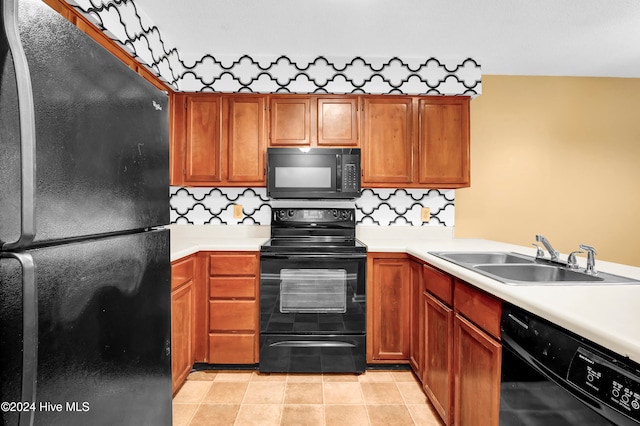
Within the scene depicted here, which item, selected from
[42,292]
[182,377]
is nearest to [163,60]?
[182,377]

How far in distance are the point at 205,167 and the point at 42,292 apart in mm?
2223

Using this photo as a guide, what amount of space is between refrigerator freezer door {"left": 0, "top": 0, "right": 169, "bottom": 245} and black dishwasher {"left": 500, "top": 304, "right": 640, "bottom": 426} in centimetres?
116

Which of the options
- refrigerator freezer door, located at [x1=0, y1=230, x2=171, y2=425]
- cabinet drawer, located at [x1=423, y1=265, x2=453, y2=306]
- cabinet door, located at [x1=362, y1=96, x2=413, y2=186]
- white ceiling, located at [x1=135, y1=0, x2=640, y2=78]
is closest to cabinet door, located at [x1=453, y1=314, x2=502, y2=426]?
cabinet drawer, located at [x1=423, y1=265, x2=453, y2=306]

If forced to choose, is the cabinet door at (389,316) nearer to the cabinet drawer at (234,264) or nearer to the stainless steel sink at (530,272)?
the stainless steel sink at (530,272)

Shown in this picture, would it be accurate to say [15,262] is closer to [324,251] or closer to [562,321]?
[562,321]

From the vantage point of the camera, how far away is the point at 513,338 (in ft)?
3.65

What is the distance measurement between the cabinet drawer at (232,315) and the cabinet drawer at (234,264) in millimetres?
205

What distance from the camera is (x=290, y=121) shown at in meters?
2.72

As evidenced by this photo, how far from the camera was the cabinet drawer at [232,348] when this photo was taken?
2.38 meters

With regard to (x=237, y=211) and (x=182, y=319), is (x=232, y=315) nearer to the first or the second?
(x=182, y=319)

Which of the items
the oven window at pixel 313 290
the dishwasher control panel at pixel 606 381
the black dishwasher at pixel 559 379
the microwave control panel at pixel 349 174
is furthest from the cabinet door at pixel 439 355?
the microwave control panel at pixel 349 174

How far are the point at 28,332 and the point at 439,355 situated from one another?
1755 mm

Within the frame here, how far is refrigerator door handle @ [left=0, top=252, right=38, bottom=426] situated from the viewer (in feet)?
1.72

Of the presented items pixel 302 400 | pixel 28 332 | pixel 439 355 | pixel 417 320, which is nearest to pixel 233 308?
pixel 302 400
